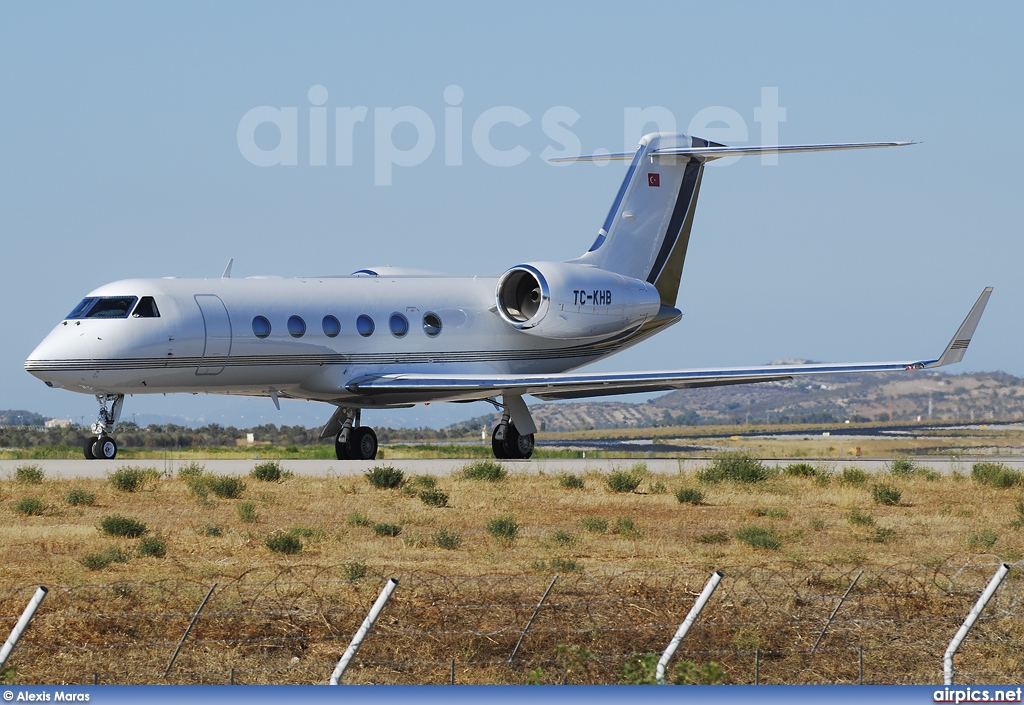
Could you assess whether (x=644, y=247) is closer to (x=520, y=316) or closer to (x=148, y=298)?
(x=520, y=316)

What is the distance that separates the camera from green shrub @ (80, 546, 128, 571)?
49.2 feet

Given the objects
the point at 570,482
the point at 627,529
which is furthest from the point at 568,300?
the point at 627,529

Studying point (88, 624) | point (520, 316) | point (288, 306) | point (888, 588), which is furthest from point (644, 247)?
point (88, 624)

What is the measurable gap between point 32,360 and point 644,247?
15.0 m

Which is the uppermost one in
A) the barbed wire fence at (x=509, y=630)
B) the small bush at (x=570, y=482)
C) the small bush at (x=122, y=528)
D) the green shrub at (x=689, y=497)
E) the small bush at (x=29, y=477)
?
the barbed wire fence at (x=509, y=630)

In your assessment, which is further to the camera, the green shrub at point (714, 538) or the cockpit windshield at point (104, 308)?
the cockpit windshield at point (104, 308)

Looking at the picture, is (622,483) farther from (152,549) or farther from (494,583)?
(494,583)

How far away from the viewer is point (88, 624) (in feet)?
41.3

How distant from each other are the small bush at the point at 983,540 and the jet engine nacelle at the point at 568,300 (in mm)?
14449

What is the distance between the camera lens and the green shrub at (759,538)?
16891 millimetres

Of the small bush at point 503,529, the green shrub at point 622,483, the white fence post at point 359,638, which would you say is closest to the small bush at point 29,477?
the green shrub at point 622,483

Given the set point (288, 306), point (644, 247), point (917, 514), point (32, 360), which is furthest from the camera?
point (644, 247)

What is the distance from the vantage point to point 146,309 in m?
26.2

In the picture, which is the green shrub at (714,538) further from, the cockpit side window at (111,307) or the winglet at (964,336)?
the cockpit side window at (111,307)
